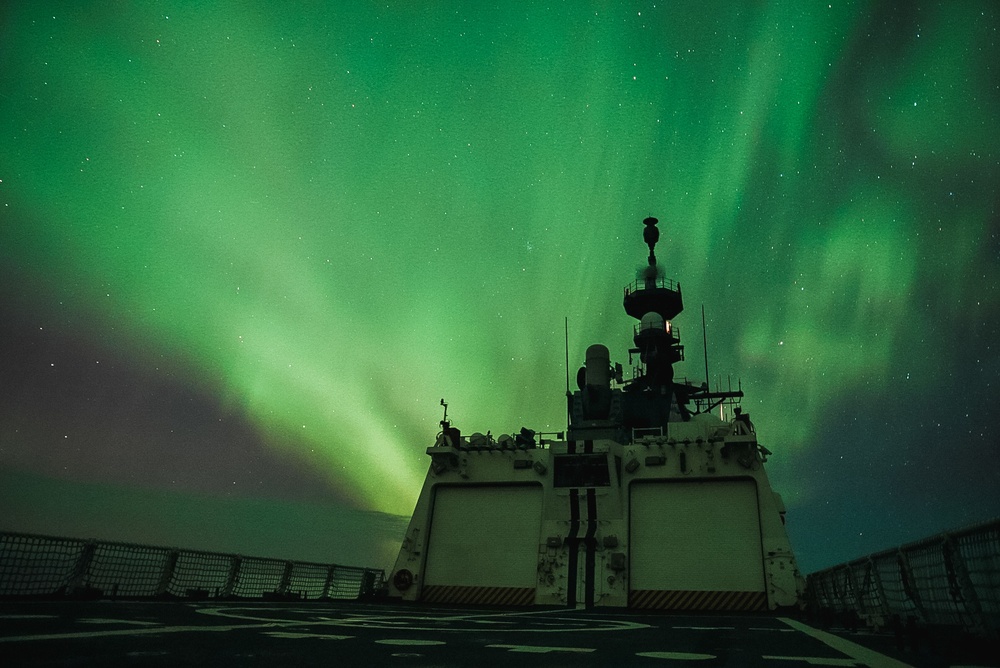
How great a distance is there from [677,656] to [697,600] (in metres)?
15.9

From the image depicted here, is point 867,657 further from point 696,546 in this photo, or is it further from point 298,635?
point 696,546

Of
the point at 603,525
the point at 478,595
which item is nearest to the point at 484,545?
the point at 478,595

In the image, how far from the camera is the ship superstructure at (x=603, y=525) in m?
20.0

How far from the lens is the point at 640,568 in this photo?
67.9ft

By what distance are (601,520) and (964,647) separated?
49.5ft

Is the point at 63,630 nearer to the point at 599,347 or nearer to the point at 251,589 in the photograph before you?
the point at 251,589

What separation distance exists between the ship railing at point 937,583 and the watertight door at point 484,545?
1134 centimetres

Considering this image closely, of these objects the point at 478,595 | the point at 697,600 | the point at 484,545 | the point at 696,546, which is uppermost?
the point at 696,546

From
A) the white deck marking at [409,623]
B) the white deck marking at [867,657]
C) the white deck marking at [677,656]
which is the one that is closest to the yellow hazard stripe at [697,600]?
the white deck marking at [409,623]

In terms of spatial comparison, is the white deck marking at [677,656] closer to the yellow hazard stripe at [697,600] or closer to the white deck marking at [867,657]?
the white deck marking at [867,657]

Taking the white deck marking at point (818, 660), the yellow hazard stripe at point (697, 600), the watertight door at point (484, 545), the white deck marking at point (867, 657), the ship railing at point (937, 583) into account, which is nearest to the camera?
the white deck marking at point (818, 660)

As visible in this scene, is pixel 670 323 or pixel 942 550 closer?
pixel 942 550

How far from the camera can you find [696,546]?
20.6m

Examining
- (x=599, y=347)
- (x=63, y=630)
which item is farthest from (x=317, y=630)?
(x=599, y=347)
